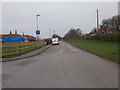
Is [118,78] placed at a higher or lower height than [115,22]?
lower

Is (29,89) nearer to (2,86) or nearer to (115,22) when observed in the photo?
(2,86)

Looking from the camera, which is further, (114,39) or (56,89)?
(114,39)

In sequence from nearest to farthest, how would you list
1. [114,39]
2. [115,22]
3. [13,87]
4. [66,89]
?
[66,89] → [13,87] → [114,39] → [115,22]

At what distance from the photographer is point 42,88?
4.20 metres

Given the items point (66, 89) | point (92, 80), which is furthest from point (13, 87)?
point (92, 80)

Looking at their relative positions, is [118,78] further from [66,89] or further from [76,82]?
[66,89]

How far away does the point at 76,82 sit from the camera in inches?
182

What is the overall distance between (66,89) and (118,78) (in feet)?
7.89

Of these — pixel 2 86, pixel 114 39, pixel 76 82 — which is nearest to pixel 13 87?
pixel 2 86

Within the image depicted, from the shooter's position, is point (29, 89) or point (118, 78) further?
point (118, 78)

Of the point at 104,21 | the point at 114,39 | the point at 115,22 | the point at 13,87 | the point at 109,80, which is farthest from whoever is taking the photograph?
the point at 104,21

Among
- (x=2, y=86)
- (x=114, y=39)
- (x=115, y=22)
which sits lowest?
(x=2, y=86)

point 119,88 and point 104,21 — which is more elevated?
point 104,21

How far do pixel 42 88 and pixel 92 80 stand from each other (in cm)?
200
